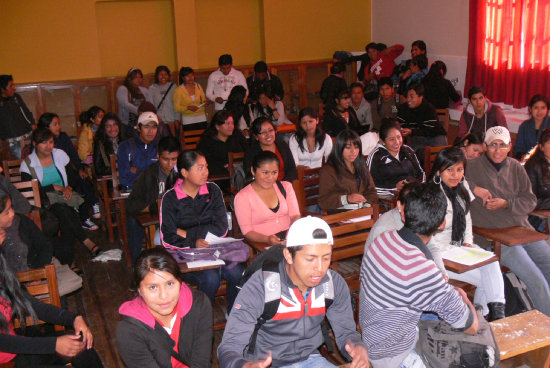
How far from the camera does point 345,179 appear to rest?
4.61 metres

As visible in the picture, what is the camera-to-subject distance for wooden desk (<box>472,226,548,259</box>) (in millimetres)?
3689

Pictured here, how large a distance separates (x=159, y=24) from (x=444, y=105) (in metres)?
4.66

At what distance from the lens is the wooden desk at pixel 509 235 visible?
3.69m

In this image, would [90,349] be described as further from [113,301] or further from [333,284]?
[113,301]

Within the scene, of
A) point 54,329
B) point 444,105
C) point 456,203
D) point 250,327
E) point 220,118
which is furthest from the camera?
point 444,105

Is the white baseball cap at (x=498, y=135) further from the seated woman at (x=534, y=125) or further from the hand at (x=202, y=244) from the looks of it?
the hand at (x=202, y=244)

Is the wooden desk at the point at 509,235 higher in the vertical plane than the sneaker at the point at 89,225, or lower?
higher

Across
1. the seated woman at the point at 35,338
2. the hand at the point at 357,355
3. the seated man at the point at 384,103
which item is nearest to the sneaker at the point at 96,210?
the seated woman at the point at 35,338

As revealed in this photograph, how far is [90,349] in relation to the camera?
9.25 feet

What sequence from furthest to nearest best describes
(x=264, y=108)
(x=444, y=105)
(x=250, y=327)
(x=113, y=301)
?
(x=444, y=105) → (x=264, y=108) → (x=113, y=301) → (x=250, y=327)

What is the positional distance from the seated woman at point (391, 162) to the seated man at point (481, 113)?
1.60m

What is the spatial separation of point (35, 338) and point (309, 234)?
1370mm

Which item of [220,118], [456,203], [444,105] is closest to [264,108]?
[220,118]

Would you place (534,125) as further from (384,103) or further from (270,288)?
(270,288)
